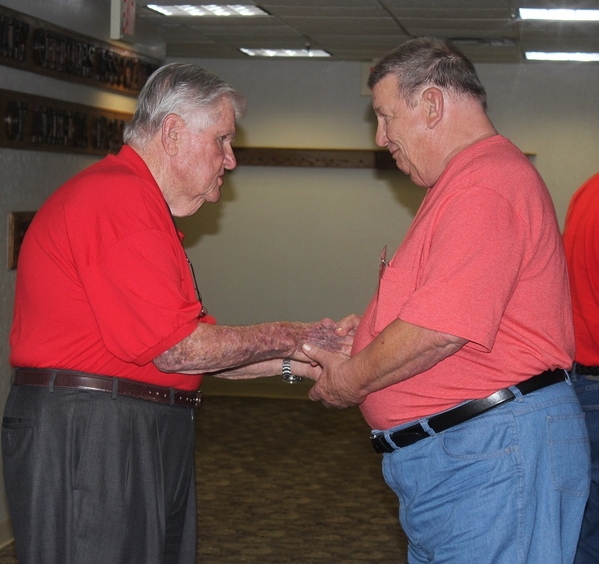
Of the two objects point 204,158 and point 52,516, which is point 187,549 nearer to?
point 52,516

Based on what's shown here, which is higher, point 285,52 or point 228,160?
point 285,52

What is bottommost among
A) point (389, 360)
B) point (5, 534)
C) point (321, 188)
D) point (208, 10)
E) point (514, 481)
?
point (5, 534)

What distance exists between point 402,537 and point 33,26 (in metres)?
3.39

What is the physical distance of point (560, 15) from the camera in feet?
19.6

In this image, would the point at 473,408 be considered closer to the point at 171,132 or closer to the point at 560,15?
the point at 171,132

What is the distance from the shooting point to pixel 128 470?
2.23 meters

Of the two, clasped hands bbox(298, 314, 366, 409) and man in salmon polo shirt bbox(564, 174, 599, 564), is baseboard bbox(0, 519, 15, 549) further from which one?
man in salmon polo shirt bbox(564, 174, 599, 564)

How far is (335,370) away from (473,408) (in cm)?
40

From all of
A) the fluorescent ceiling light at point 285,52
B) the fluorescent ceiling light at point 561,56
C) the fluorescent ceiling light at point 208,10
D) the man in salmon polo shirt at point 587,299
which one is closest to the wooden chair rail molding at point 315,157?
the fluorescent ceiling light at point 285,52

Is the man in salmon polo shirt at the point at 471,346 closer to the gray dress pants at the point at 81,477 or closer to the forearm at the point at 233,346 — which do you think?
the forearm at the point at 233,346

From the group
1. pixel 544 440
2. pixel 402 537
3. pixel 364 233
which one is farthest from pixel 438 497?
pixel 364 233

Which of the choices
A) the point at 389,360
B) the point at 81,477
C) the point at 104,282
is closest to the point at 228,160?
the point at 104,282

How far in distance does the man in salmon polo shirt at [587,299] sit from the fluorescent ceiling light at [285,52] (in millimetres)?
5220

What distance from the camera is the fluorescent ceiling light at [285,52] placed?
8.09m
